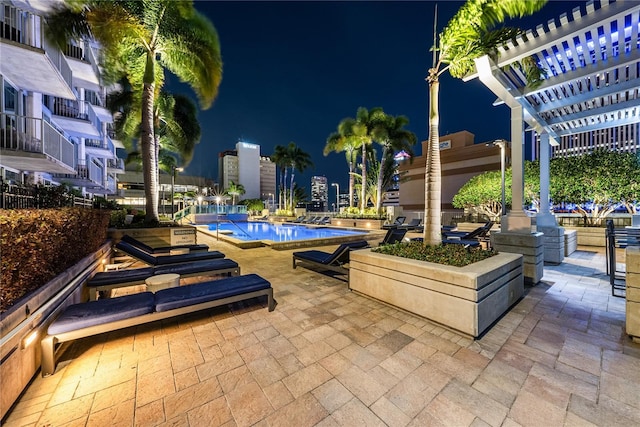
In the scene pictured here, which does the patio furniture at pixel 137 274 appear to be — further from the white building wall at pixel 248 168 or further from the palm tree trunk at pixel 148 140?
the white building wall at pixel 248 168

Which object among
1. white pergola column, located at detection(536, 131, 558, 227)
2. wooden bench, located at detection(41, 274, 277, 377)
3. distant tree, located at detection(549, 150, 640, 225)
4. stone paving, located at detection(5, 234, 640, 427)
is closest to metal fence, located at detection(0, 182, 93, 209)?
wooden bench, located at detection(41, 274, 277, 377)

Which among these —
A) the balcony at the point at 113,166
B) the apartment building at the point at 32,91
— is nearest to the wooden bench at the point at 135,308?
the apartment building at the point at 32,91

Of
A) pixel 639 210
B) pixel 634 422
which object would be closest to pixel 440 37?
pixel 634 422

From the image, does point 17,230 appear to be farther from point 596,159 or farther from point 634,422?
point 596,159

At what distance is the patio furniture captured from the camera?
3908mm

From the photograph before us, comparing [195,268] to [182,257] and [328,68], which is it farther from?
[328,68]

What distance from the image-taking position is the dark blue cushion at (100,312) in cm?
246

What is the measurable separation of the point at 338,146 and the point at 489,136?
102 metres

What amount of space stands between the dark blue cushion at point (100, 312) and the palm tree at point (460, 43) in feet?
15.2

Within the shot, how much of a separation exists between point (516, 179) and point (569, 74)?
257 cm

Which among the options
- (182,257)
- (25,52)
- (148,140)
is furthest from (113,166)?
(182,257)

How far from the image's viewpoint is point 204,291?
11.2 ft

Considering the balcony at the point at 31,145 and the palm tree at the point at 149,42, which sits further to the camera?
the balcony at the point at 31,145

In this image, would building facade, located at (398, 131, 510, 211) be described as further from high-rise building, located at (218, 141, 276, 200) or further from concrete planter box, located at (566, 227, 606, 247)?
high-rise building, located at (218, 141, 276, 200)
